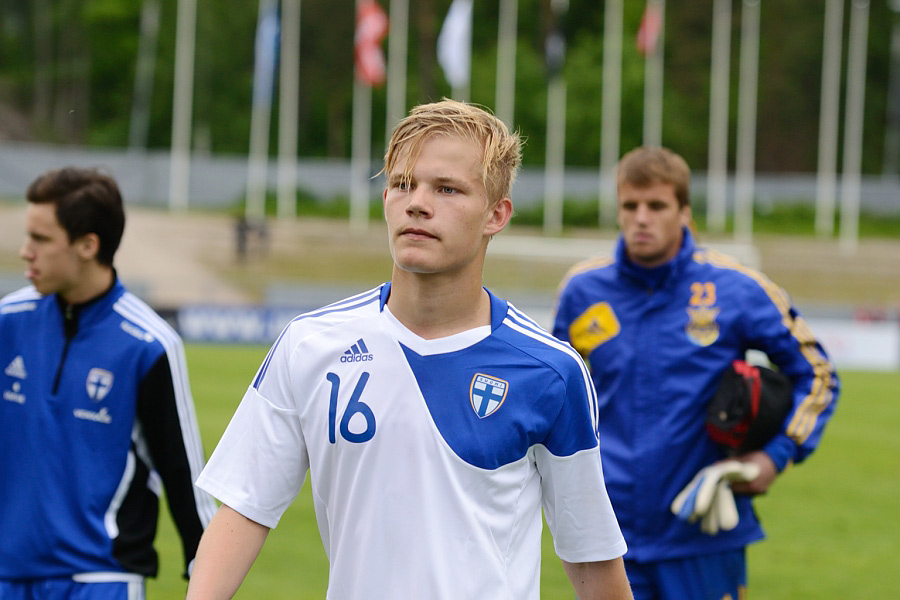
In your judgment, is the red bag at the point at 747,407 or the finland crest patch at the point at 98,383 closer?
the finland crest patch at the point at 98,383

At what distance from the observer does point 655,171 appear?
186 inches

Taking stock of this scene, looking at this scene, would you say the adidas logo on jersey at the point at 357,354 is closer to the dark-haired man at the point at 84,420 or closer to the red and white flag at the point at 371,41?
the dark-haired man at the point at 84,420

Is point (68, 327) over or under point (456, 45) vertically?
under

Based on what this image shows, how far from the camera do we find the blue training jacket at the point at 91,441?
3.83 metres

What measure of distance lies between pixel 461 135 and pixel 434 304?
392 mm

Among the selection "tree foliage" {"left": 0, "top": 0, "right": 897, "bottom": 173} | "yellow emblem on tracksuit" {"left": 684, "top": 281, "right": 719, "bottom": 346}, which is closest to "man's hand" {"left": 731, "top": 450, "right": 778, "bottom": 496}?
"yellow emblem on tracksuit" {"left": 684, "top": 281, "right": 719, "bottom": 346}

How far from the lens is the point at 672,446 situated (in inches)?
181

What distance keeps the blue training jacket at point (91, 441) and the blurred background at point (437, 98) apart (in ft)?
81.8

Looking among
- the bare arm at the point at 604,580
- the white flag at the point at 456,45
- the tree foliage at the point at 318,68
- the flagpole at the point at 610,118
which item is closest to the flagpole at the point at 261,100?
the tree foliage at the point at 318,68

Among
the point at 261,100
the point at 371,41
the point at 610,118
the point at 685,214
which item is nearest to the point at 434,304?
the point at 685,214

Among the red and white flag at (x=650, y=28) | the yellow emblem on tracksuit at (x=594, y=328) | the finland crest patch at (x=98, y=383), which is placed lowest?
the finland crest patch at (x=98, y=383)

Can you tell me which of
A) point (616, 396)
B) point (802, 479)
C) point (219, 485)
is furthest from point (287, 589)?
point (802, 479)

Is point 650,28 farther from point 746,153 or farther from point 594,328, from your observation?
point 594,328

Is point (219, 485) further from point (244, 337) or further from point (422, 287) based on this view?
point (244, 337)
